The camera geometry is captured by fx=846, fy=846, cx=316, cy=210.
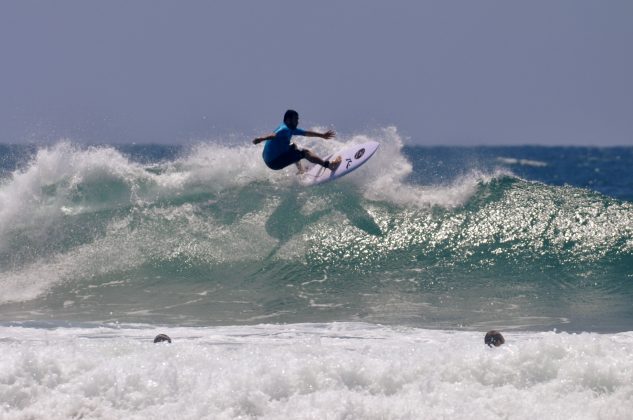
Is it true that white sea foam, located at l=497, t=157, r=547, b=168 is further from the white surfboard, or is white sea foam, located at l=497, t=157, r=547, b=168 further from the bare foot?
the bare foot

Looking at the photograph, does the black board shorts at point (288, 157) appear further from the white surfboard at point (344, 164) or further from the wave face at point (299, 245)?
the wave face at point (299, 245)

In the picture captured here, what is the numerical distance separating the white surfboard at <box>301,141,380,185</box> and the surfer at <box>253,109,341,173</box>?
917mm

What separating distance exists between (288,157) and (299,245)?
1761 mm

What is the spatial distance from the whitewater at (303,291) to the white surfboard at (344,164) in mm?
636

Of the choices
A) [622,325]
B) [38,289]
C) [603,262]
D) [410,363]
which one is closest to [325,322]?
[410,363]

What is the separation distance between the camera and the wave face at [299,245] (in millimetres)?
11547

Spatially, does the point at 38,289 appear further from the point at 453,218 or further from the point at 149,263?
the point at 453,218

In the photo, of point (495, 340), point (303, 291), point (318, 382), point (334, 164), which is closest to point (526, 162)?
point (334, 164)

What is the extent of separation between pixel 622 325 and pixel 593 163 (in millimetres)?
34405

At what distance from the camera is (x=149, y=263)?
13.5m

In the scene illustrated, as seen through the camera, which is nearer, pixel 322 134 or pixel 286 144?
pixel 322 134

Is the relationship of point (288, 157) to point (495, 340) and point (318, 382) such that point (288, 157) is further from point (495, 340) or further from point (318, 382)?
point (318, 382)

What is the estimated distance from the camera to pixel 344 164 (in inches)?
576

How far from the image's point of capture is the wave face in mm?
11547
